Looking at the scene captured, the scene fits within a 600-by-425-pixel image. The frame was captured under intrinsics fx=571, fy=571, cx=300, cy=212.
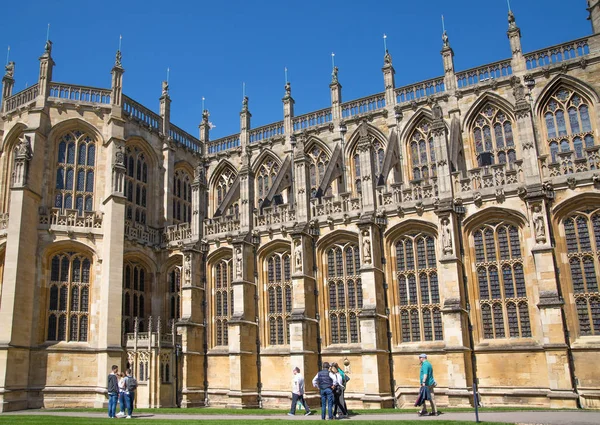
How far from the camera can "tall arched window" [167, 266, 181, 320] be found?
112 feet

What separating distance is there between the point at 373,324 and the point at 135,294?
14.6m

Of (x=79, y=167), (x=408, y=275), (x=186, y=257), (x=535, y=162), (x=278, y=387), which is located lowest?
(x=278, y=387)

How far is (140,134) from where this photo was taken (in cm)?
3450

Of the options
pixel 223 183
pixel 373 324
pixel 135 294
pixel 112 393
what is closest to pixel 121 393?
pixel 112 393

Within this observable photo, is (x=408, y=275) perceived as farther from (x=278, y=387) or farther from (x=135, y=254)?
(x=135, y=254)

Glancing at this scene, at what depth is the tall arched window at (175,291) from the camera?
34.2m

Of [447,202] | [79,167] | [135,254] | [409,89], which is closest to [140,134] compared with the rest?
[79,167]

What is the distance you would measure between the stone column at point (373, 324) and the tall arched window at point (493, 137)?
7661mm

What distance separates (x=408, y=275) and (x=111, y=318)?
1495 centimetres

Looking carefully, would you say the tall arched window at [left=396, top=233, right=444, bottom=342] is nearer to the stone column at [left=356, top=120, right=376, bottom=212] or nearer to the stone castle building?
the stone castle building

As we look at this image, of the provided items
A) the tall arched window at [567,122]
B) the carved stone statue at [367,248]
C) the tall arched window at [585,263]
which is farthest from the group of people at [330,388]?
the tall arched window at [567,122]

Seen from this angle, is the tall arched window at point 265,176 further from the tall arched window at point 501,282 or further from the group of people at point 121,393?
the group of people at point 121,393

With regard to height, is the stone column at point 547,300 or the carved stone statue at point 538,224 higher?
the carved stone statue at point 538,224

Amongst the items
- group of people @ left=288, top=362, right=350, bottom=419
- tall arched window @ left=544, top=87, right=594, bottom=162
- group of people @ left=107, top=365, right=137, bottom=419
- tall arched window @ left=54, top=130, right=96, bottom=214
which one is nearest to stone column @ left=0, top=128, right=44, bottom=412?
tall arched window @ left=54, top=130, right=96, bottom=214
